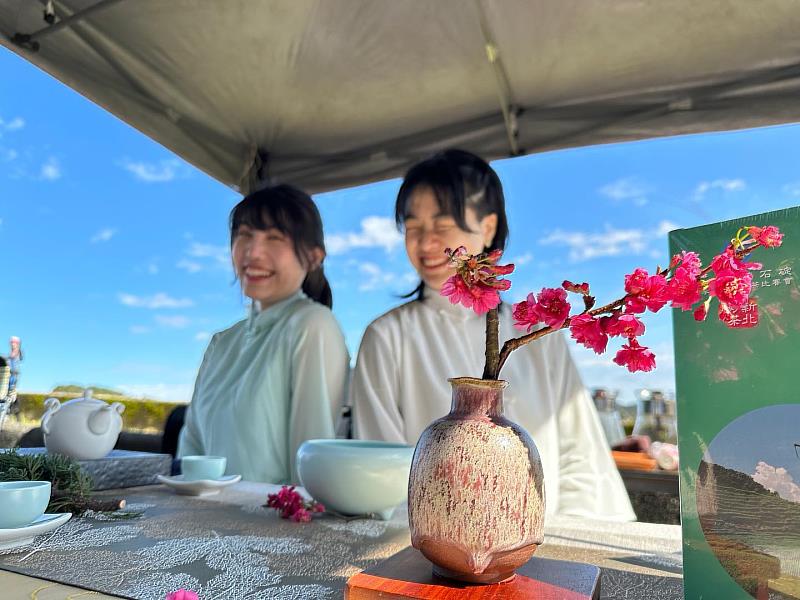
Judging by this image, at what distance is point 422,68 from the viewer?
177cm

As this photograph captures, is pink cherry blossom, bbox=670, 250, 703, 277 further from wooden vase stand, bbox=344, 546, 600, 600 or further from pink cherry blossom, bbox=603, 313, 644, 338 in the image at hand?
wooden vase stand, bbox=344, 546, 600, 600

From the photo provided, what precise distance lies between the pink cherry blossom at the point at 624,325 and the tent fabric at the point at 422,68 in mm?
1325

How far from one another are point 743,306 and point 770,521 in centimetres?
15

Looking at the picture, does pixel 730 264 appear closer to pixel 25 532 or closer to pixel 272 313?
pixel 25 532

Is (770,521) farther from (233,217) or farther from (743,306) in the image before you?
(233,217)

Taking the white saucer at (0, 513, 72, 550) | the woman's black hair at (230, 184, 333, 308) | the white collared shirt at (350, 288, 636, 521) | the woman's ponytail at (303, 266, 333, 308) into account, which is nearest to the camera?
the white saucer at (0, 513, 72, 550)

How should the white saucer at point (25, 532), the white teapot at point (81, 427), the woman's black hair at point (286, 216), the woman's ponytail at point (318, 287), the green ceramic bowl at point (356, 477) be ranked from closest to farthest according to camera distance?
the white saucer at point (25, 532) → the green ceramic bowl at point (356, 477) → the white teapot at point (81, 427) → the woman's black hair at point (286, 216) → the woman's ponytail at point (318, 287)

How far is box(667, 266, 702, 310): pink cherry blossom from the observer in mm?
406

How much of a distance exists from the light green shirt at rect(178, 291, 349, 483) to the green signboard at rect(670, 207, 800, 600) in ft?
4.10

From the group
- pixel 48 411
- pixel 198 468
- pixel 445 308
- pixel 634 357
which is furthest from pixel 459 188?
pixel 634 357

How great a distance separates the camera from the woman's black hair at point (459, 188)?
1.58 metres

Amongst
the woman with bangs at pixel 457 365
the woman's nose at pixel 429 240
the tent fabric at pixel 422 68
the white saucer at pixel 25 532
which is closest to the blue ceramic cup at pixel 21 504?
the white saucer at pixel 25 532

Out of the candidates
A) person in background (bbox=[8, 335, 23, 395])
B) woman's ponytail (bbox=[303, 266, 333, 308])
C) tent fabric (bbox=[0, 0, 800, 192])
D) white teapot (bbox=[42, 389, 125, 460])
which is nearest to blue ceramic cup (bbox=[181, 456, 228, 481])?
white teapot (bbox=[42, 389, 125, 460])

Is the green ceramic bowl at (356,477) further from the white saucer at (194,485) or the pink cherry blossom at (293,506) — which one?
the white saucer at (194,485)
